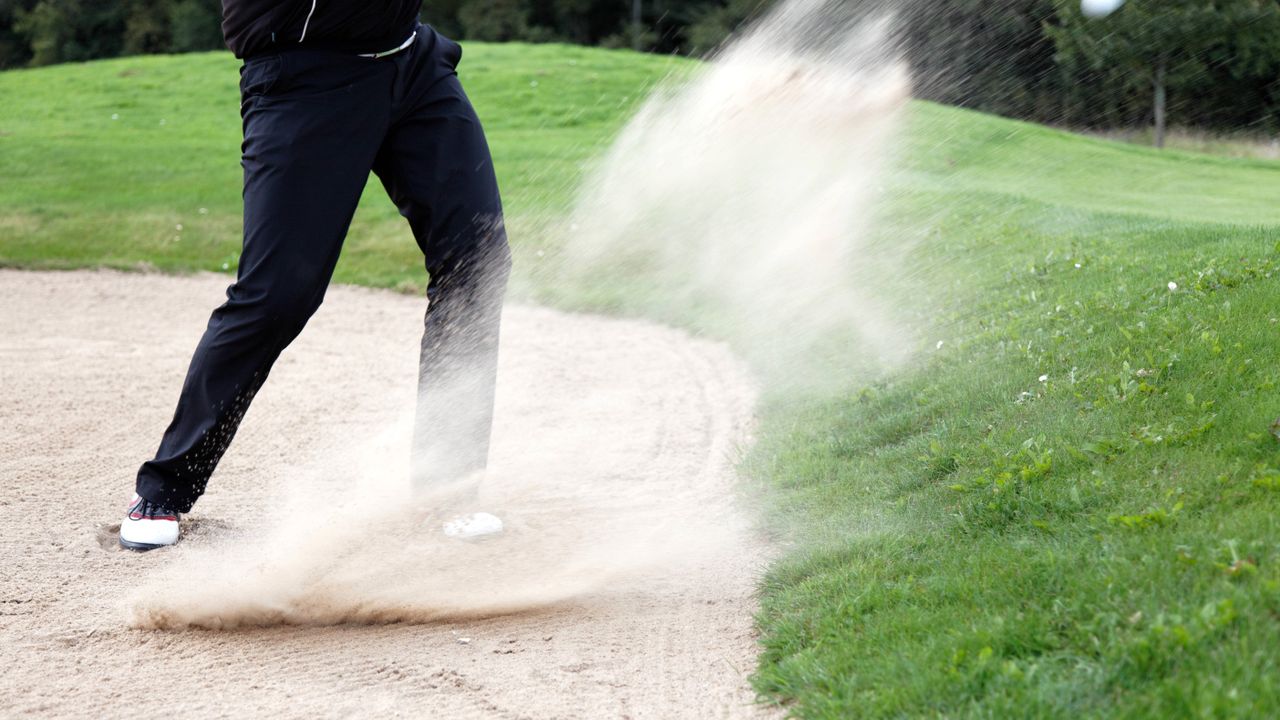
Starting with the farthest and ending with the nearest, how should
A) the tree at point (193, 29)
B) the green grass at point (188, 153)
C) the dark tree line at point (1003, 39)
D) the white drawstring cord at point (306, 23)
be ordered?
the tree at point (193, 29) → the dark tree line at point (1003, 39) → the green grass at point (188, 153) → the white drawstring cord at point (306, 23)

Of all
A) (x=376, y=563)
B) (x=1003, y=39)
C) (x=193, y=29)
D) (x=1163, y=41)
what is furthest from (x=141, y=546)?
(x=193, y=29)

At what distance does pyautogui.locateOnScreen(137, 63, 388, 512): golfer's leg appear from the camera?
3432 mm

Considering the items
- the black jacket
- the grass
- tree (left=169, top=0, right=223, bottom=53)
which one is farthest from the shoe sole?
tree (left=169, top=0, right=223, bottom=53)

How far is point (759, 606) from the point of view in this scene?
3303 millimetres

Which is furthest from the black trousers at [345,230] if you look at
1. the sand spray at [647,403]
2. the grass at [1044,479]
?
the grass at [1044,479]

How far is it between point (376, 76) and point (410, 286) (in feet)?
18.6

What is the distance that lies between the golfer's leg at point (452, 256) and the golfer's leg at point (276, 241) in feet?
0.59

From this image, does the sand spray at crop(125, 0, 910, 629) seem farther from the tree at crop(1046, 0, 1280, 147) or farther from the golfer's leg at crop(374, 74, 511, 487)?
the tree at crop(1046, 0, 1280, 147)

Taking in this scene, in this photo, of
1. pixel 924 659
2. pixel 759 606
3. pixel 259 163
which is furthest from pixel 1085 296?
pixel 259 163

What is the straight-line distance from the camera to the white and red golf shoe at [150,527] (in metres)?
3.71

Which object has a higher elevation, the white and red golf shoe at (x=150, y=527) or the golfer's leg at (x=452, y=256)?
the golfer's leg at (x=452, y=256)

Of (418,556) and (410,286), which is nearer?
(418,556)

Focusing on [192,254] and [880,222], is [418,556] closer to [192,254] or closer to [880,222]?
[880,222]

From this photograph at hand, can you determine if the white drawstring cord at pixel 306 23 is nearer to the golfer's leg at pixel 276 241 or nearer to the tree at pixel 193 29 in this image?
the golfer's leg at pixel 276 241
